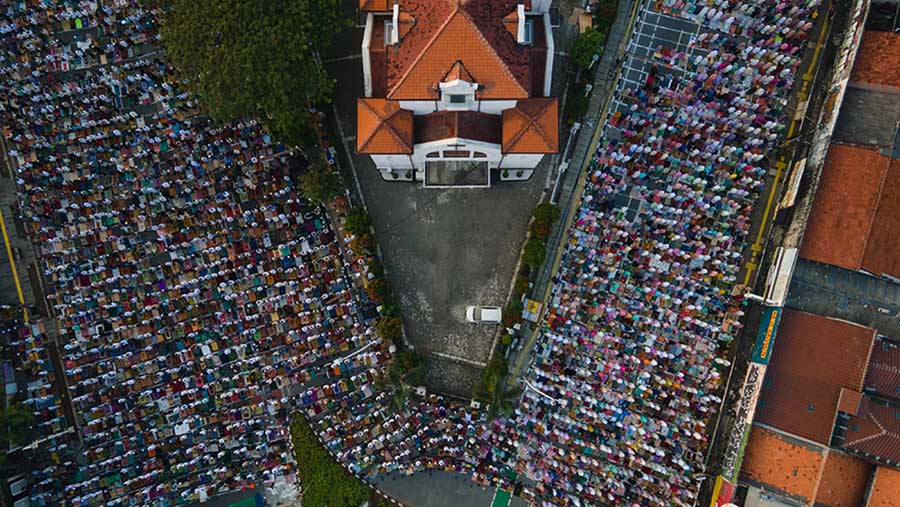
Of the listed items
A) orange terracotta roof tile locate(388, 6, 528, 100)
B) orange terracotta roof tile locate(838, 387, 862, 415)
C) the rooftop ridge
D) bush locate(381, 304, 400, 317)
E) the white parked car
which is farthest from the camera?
the white parked car

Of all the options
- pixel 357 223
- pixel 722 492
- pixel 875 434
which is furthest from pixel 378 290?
pixel 875 434

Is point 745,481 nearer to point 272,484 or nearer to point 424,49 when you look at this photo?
point 272,484

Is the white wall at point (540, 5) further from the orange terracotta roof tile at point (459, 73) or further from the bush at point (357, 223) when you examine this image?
the bush at point (357, 223)

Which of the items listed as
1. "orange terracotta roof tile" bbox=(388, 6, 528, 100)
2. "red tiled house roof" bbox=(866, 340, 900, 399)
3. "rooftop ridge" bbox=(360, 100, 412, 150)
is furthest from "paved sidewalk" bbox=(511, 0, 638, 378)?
"red tiled house roof" bbox=(866, 340, 900, 399)

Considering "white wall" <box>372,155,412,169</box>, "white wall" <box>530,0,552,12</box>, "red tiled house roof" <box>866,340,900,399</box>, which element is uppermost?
"white wall" <box>530,0,552,12</box>

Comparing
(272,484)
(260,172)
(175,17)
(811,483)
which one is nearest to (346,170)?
(260,172)

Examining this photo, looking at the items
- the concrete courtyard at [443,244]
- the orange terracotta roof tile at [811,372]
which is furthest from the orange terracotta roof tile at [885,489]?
the concrete courtyard at [443,244]

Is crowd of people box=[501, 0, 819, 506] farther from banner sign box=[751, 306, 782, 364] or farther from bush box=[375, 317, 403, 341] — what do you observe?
bush box=[375, 317, 403, 341]
